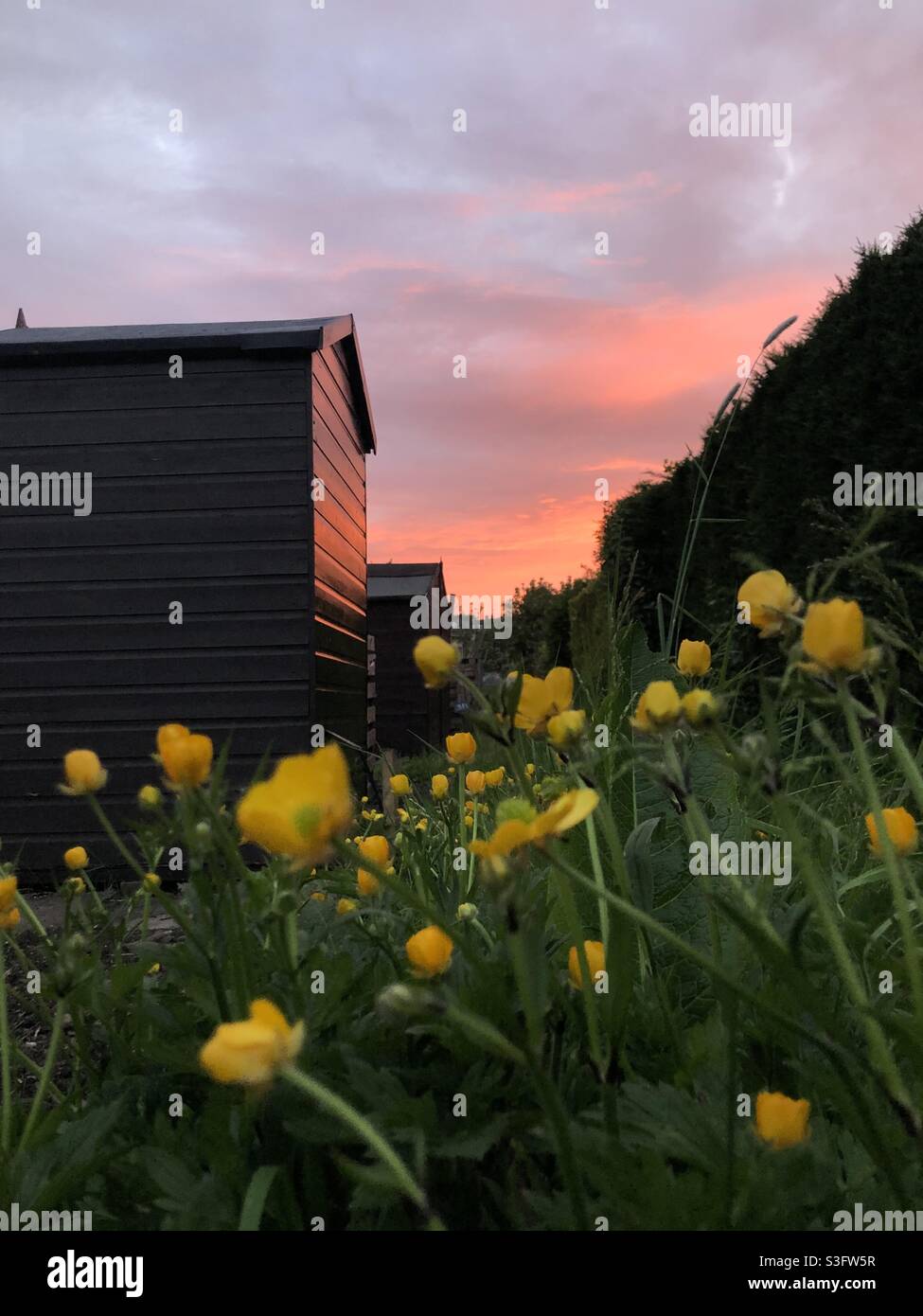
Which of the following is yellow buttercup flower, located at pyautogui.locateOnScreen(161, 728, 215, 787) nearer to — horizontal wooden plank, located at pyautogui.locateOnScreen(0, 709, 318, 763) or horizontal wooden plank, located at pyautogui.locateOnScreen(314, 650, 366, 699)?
horizontal wooden plank, located at pyautogui.locateOnScreen(0, 709, 318, 763)

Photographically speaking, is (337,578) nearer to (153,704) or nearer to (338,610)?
(338,610)

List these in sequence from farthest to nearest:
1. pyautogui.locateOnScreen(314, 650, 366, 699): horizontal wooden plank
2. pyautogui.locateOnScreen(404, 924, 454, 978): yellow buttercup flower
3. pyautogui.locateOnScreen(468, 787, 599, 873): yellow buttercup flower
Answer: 1. pyautogui.locateOnScreen(314, 650, 366, 699): horizontal wooden plank
2. pyautogui.locateOnScreen(404, 924, 454, 978): yellow buttercup flower
3. pyautogui.locateOnScreen(468, 787, 599, 873): yellow buttercup flower

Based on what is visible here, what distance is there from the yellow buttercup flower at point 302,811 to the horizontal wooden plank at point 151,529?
231 inches

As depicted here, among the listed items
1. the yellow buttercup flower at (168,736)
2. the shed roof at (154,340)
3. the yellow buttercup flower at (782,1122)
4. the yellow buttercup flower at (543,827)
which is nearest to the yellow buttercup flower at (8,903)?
the yellow buttercup flower at (168,736)

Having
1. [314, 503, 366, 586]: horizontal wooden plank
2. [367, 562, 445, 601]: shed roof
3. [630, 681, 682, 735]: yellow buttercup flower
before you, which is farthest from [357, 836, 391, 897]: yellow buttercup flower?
[367, 562, 445, 601]: shed roof

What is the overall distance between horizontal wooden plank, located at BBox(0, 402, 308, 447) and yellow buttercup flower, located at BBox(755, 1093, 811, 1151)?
605 centimetres

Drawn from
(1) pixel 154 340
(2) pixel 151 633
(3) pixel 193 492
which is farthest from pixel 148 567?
(1) pixel 154 340

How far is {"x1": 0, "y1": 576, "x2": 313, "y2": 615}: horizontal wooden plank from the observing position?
6.21 metres

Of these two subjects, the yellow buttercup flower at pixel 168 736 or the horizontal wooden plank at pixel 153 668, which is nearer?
the yellow buttercup flower at pixel 168 736

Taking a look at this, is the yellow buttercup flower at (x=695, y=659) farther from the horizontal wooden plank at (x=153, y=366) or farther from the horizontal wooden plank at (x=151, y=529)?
the horizontal wooden plank at (x=153, y=366)

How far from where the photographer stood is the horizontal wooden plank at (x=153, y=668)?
20.3 feet

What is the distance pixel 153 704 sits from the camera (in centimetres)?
627

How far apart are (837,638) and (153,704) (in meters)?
6.12

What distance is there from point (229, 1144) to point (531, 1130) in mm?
241
